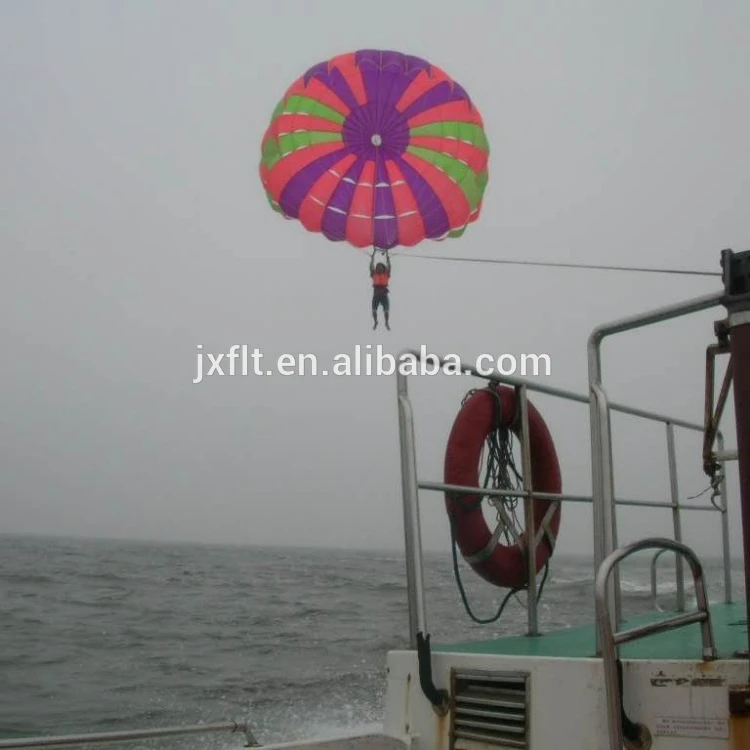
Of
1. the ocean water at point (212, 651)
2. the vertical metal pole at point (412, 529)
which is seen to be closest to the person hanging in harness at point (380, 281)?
the ocean water at point (212, 651)

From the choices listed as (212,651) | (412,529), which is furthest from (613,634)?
(212,651)

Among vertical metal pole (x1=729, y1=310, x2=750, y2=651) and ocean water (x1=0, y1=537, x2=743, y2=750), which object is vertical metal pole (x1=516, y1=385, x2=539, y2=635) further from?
vertical metal pole (x1=729, y1=310, x2=750, y2=651)

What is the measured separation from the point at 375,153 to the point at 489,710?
7487 millimetres

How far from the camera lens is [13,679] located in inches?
422

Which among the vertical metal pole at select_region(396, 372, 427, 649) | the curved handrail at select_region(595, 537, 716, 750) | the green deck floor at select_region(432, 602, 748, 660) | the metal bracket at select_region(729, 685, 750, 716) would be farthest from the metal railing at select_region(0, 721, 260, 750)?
the metal bracket at select_region(729, 685, 750, 716)

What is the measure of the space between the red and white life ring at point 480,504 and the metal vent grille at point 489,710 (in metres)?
0.98

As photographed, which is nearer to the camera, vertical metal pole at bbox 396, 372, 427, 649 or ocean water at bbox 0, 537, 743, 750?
vertical metal pole at bbox 396, 372, 427, 649

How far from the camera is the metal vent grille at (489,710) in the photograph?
258 cm

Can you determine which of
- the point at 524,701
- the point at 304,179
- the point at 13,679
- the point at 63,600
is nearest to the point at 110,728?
the point at 13,679

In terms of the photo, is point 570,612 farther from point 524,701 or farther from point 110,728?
point 524,701

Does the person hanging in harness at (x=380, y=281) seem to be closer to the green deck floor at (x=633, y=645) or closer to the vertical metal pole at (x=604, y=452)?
the green deck floor at (x=633, y=645)

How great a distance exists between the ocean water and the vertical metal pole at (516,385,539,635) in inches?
32.2

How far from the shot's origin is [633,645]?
291 centimetres

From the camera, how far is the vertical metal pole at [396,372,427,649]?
2.79 meters
